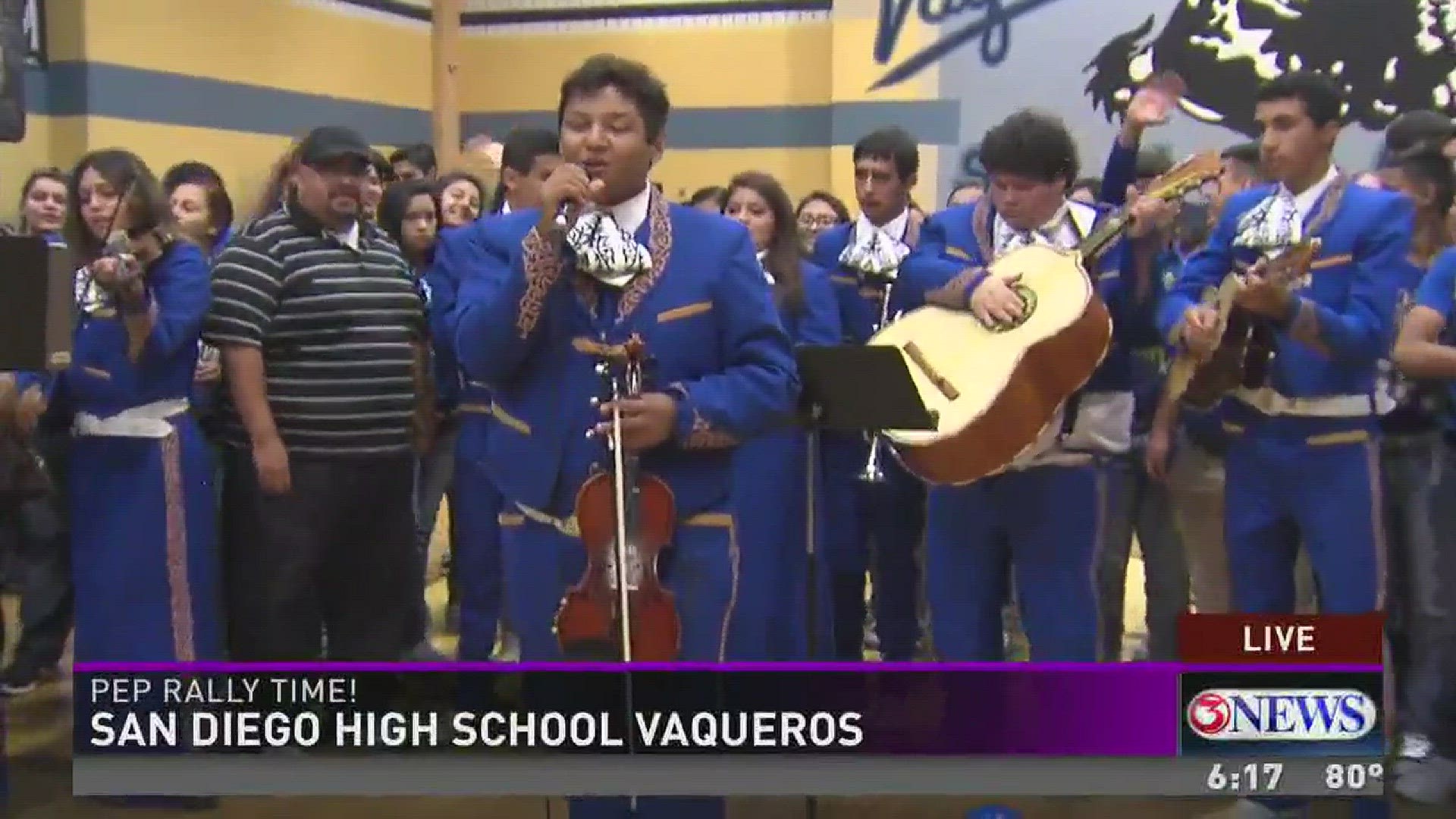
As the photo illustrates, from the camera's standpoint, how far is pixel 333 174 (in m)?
2.53

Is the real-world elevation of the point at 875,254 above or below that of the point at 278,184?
below

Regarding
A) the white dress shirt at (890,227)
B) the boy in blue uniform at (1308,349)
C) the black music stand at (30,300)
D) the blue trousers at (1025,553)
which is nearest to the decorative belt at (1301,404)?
the boy in blue uniform at (1308,349)

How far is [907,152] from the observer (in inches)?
95.0

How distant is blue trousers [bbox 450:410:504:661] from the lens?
2.71 m

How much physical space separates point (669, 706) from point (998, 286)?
0.81m

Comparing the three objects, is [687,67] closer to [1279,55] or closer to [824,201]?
[824,201]

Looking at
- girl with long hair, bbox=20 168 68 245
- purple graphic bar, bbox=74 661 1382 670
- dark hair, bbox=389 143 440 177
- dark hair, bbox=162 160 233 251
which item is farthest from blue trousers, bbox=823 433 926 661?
girl with long hair, bbox=20 168 68 245

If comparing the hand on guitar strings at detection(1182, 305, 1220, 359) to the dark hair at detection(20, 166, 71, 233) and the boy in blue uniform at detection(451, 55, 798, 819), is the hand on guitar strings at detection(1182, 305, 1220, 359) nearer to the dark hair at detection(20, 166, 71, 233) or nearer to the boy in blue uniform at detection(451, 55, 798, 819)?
the boy in blue uniform at detection(451, 55, 798, 819)

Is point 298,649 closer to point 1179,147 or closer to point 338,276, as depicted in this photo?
point 338,276

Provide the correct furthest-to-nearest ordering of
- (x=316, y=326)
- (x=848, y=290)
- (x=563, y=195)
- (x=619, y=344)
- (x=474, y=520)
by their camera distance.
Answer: (x=474, y=520), (x=848, y=290), (x=316, y=326), (x=619, y=344), (x=563, y=195)

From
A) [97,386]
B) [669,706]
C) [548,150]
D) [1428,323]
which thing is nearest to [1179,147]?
[1428,323]

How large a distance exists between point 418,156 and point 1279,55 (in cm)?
133

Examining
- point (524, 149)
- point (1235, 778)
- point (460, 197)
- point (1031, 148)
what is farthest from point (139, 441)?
point (1235, 778)

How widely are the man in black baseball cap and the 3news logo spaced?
1.50 meters
